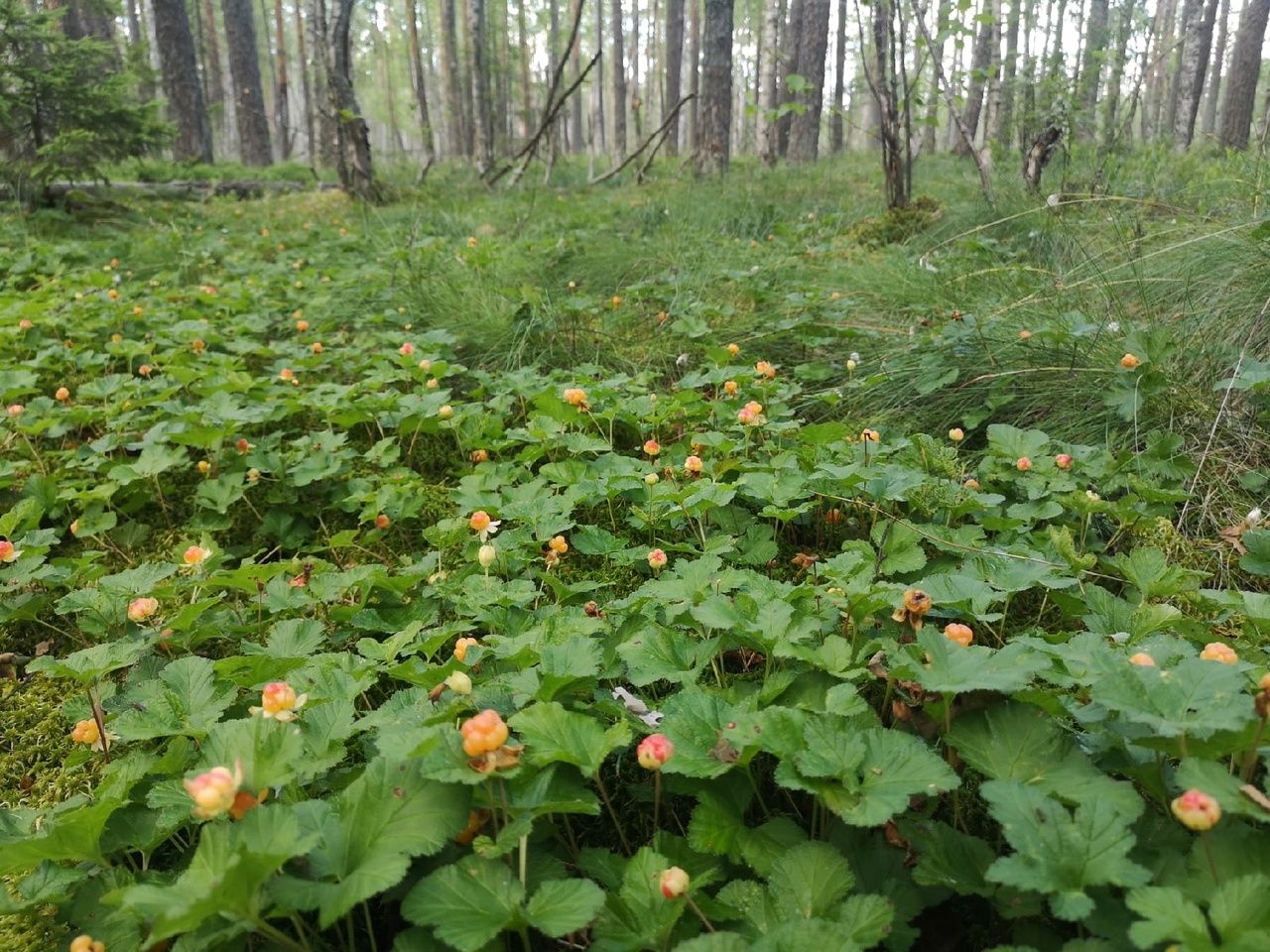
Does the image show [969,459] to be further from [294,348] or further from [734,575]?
[294,348]

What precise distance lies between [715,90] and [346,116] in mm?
4069

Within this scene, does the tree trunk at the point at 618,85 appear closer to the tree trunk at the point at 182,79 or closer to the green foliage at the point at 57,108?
the tree trunk at the point at 182,79

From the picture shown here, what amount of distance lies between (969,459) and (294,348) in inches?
122

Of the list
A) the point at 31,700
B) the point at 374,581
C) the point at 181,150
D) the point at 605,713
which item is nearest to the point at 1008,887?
the point at 605,713

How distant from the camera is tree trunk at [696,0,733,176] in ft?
27.2

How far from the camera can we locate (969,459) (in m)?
2.46

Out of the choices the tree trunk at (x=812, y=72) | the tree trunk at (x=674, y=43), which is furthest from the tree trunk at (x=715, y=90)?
the tree trunk at (x=674, y=43)

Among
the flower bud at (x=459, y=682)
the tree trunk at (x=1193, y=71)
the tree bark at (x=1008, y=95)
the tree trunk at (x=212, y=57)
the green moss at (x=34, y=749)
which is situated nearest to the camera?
the flower bud at (x=459, y=682)

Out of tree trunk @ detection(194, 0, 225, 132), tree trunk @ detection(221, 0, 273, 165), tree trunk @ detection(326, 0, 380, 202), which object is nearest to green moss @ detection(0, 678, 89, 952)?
tree trunk @ detection(326, 0, 380, 202)

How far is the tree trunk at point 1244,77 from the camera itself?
36.5 feet

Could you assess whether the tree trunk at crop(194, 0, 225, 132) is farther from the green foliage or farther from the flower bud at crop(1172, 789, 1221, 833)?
the flower bud at crop(1172, 789, 1221, 833)

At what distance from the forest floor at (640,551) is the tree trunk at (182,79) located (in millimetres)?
8224

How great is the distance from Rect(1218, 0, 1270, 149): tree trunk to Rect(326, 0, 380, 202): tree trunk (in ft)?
39.4

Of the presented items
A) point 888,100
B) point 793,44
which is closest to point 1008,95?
point 793,44
